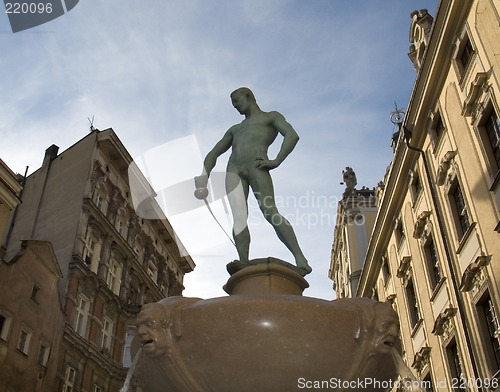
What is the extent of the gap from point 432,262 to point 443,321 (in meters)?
2.58

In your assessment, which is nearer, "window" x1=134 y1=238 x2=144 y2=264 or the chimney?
"window" x1=134 y1=238 x2=144 y2=264

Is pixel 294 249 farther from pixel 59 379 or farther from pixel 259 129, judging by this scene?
pixel 59 379

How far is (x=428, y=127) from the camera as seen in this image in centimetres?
1747

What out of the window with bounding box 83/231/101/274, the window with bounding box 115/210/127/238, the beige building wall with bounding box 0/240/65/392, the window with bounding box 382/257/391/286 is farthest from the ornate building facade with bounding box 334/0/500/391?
the window with bounding box 115/210/127/238

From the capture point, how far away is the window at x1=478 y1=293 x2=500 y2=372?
1254 centimetres

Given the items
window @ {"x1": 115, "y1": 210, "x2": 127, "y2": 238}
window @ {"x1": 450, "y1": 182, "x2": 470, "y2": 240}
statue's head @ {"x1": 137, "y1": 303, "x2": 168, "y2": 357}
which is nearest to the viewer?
statue's head @ {"x1": 137, "y1": 303, "x2": 168, "y2": 357}

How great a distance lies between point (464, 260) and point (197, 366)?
40.2 feet

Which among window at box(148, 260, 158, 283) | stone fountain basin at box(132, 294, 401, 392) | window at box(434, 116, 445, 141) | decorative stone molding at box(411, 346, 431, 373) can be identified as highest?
window at box(148, 260, 158, 283)

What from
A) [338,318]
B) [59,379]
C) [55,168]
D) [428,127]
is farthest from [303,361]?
[55,168]

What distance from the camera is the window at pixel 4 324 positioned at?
18359 mm

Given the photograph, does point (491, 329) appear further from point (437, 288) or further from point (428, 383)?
point (428, 383)

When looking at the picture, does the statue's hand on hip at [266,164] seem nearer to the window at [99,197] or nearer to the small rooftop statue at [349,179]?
the window at [99,197]

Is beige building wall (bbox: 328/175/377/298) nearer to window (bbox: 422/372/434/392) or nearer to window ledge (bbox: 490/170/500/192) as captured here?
window (bbox: 422/372/434/392)

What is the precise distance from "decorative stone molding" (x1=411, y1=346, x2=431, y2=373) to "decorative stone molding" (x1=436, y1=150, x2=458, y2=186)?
5264 mm
